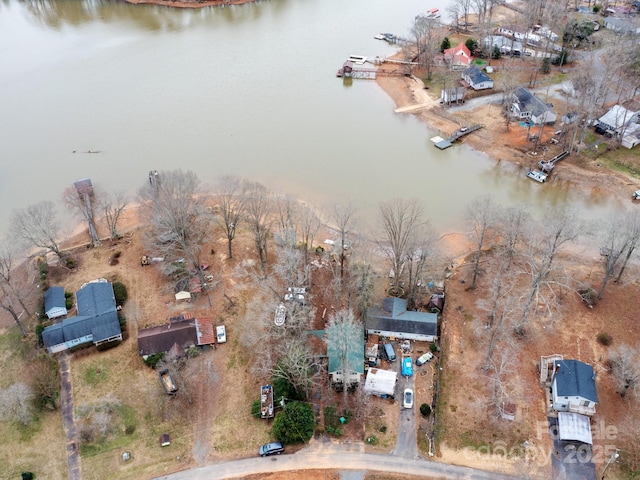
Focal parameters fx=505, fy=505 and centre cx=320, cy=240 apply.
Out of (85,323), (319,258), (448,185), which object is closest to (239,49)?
(448,185)

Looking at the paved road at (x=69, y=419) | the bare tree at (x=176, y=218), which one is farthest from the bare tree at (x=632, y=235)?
the paved road at (x=69, y=419)

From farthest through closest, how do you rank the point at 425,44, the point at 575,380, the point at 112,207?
1. the point at 425,44
2. the point at 112,207
3. the point at 575,380

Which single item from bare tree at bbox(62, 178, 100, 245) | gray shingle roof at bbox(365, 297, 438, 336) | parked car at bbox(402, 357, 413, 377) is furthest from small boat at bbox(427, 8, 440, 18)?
parked car at bbox(402, 357, 413, 377)

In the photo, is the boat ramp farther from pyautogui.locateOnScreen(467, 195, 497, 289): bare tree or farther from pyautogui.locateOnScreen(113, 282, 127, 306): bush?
pyautogui.locateOnScreen(113, 282, 127, 306): bush

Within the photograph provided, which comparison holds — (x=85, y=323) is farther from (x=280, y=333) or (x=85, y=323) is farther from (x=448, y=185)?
(x=448, y=185)

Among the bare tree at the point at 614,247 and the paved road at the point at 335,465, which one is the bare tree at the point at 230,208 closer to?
the paved road at the point at 335,465

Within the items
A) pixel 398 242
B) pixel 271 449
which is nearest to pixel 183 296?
pixel 271 449

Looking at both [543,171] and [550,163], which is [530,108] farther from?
[543,171]
